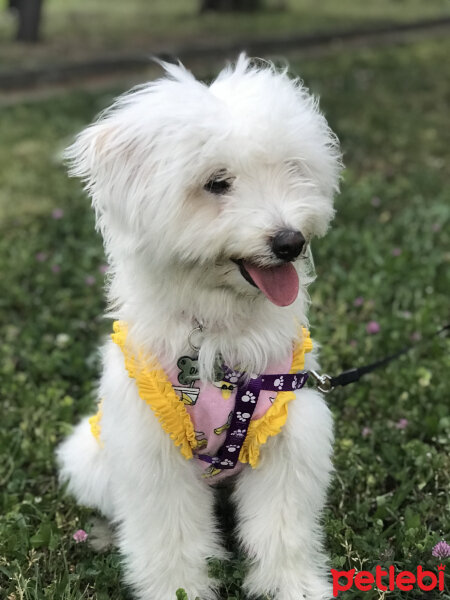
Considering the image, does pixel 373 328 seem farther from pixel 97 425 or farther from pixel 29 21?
pixel 29 21

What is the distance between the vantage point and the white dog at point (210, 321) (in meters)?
1.93

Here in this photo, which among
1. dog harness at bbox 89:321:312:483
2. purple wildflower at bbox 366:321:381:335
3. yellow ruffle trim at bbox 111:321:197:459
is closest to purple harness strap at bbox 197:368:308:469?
dog harness at bbox 89:321:312:483

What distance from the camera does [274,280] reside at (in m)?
2.04

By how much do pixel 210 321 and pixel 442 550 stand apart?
1103mm

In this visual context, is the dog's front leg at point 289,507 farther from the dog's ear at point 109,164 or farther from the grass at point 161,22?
the grass at point 161,22

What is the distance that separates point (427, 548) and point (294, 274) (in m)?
1.10

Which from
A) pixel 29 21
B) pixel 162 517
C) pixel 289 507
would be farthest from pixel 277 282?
pixel 29 21

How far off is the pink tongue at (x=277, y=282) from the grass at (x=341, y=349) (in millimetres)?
965

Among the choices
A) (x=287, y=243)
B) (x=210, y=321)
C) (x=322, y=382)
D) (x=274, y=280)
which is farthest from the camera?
(x=322, y=382)

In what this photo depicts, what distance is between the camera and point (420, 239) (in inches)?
191

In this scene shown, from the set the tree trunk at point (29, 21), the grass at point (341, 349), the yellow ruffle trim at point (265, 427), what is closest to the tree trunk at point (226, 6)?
the tree trunk at point (29, 21)

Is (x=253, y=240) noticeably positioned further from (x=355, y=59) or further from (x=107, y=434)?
(x=355, y=59)

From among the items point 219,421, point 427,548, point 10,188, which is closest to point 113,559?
point 219,421
